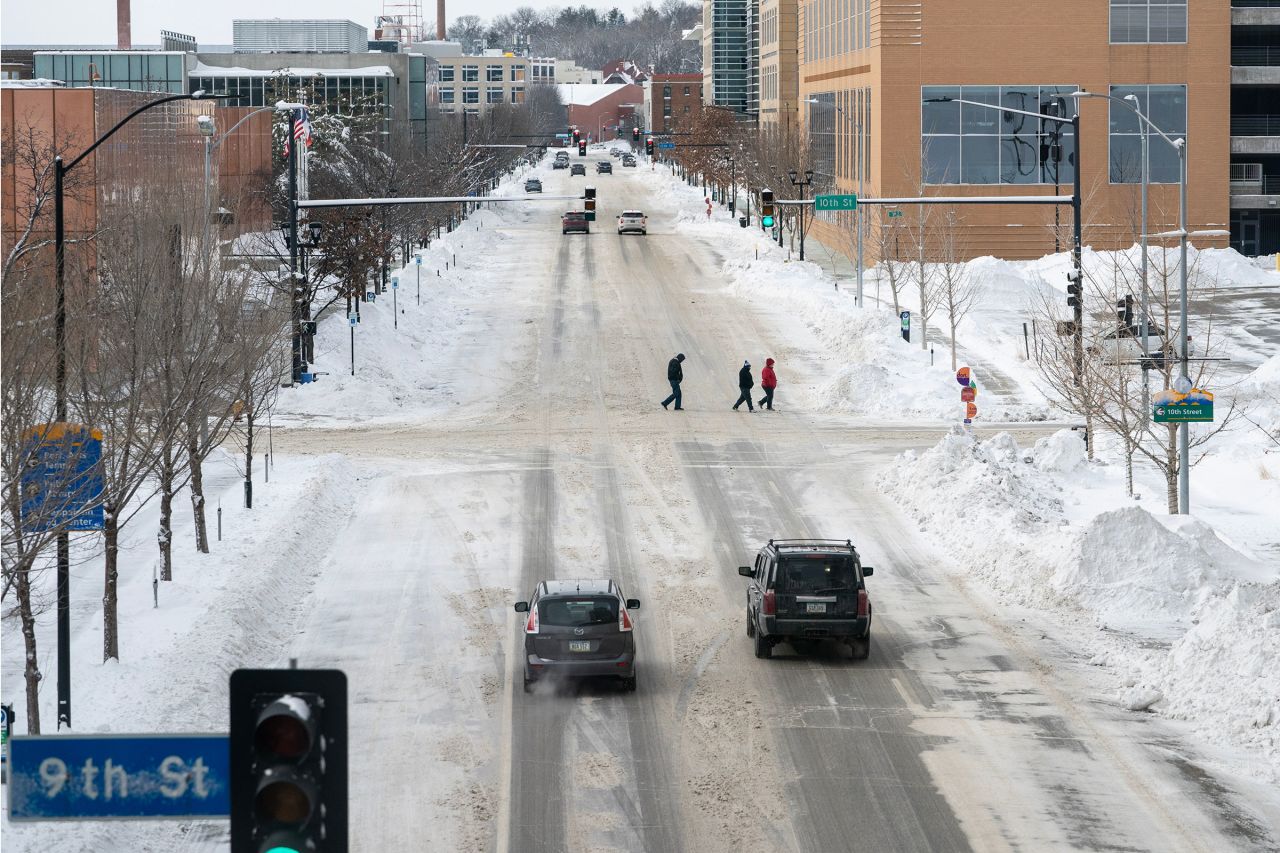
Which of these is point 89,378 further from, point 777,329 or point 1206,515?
point 777,329

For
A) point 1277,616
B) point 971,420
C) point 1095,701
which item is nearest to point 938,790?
point 1095,701

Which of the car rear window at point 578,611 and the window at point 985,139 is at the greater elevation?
the window at point 985,139

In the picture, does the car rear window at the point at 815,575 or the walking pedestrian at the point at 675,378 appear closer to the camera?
the car rear window at the point at 815,575

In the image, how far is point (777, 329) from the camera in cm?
5325

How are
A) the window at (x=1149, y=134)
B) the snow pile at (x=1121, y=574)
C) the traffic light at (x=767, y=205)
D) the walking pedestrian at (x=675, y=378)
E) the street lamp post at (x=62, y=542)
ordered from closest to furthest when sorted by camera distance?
the street lamp post at (x=62, y=542), the snow pile at (x=1121, y=574), the traffic light at (x=767, y=205), the walking pedestrian at (x=675, y=378), the window at (x=1149, y=134)

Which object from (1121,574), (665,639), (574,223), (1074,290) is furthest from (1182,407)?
(574,223)

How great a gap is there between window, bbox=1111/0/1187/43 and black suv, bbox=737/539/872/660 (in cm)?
5714

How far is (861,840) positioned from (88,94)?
121 ft

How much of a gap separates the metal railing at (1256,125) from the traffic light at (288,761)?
79.3 meters

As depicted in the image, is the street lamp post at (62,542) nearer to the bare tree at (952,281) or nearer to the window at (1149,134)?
the bare tree at (952,281)

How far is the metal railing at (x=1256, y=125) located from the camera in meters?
77.4

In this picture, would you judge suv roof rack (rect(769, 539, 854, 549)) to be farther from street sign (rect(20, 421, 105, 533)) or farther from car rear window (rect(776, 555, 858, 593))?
street sign (rect(20, 421, 105, 533))

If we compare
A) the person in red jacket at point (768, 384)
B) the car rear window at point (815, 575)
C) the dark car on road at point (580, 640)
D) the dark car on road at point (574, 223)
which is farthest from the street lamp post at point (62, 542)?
the dark car on road at point (574, 223)

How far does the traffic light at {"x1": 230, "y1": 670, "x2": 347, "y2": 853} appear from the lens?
18.1 feet
